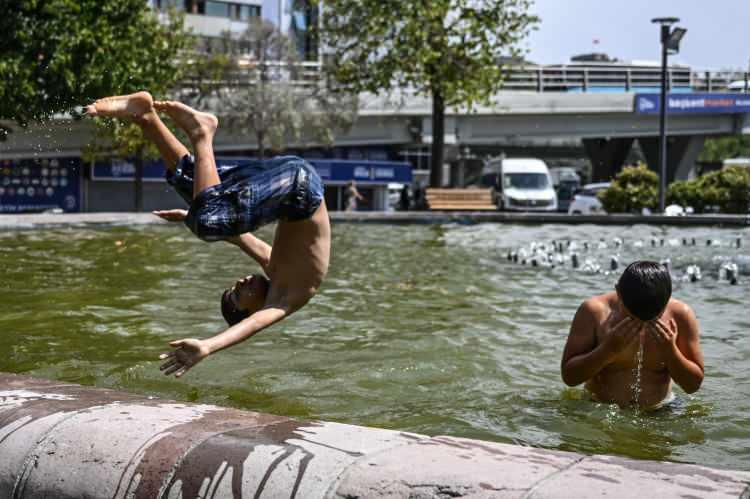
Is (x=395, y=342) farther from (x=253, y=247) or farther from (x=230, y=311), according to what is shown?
(x=230, y=311)

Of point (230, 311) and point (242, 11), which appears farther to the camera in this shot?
point (242, 11)

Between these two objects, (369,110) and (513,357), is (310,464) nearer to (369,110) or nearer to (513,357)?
(513,357)

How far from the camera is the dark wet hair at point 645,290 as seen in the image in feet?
17.9

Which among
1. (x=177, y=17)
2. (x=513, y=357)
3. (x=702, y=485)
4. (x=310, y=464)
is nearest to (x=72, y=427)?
(x=310, y=464)

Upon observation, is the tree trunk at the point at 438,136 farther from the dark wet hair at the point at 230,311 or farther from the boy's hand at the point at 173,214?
the dark wet hair at the point at 230,311

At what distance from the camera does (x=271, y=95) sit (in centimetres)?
4809

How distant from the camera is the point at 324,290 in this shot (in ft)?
42.4

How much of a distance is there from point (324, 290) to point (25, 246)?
7.54m

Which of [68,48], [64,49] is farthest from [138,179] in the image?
[64,49]

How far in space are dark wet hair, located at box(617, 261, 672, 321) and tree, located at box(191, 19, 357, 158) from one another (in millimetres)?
41037

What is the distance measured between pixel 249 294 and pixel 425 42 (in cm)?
3210

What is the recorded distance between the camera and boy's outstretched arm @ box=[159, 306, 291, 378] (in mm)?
4414

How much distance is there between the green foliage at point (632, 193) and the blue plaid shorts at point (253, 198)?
3075cm

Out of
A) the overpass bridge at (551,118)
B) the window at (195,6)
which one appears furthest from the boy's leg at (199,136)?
the window at (195,6)
